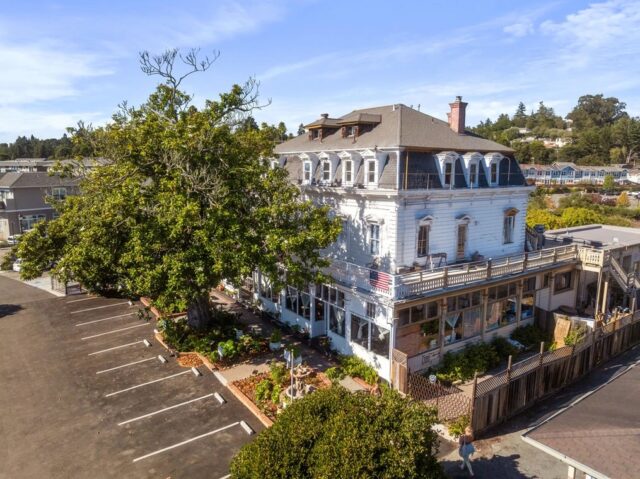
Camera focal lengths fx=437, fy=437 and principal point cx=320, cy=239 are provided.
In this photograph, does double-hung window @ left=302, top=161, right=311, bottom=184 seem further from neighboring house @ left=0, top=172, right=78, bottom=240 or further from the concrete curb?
neighboring house @ left=0, top=172, right=78, bottom=240

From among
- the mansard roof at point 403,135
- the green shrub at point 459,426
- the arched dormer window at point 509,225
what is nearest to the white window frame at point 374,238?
the mansard roof at point 403,135

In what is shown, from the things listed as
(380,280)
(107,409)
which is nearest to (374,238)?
(380,280)

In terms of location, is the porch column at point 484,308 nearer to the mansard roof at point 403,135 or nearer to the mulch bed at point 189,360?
the mansard roof at point 403,135

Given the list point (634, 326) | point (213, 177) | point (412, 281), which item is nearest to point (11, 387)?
point (213, 177)

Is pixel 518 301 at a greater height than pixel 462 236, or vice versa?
pixel 462 236

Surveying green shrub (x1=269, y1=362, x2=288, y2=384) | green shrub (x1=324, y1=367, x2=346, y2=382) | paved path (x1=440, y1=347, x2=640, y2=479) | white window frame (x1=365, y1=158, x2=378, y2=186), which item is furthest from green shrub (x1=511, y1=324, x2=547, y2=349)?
green shrub (x1=269, y1=362, x2=288, y2=384)

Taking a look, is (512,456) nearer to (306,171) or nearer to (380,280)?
(380,280)

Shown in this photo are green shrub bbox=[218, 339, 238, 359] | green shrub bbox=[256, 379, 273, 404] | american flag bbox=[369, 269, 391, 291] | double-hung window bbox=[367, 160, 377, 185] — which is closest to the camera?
green shrub bbox=[256, 379, 273, 404]
